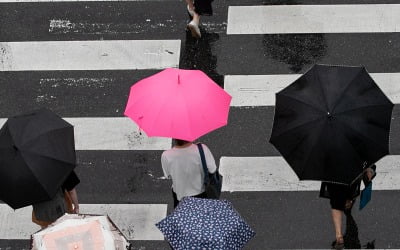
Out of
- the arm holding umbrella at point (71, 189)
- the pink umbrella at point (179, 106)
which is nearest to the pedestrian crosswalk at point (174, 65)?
the arm holding umbrella at point (71, 189)

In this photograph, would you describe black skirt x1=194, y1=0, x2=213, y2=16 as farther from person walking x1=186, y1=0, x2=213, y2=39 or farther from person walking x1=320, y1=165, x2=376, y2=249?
person walking x1=320, y1=165, x2=376, y2=249

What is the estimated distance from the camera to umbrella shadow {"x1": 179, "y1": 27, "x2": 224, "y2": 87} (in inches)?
369

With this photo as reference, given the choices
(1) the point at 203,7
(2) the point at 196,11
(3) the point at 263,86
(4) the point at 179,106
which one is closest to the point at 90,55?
(2) the point at 196,11

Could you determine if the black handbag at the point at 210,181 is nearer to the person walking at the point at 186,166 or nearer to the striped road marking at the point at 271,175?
the person walking at the point at 186,166

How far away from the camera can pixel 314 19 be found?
9.73 meters

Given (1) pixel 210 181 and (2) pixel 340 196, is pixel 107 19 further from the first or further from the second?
(2) pixel 340 196

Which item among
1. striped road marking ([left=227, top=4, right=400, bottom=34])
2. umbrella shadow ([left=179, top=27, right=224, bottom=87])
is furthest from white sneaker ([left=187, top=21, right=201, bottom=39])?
striped road marking ([left=227, top=4, right=400, bottom=34])

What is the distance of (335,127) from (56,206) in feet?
8.36

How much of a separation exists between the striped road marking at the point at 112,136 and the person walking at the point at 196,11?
1.43 meters

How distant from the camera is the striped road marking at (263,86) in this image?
9000 mm

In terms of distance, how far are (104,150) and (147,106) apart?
1877 millimetres

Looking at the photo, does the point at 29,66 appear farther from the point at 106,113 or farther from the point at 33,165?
the point at 33,165

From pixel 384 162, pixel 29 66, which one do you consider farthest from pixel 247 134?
pixel 29 66

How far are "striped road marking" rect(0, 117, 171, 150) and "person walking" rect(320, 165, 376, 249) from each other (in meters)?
2.12
